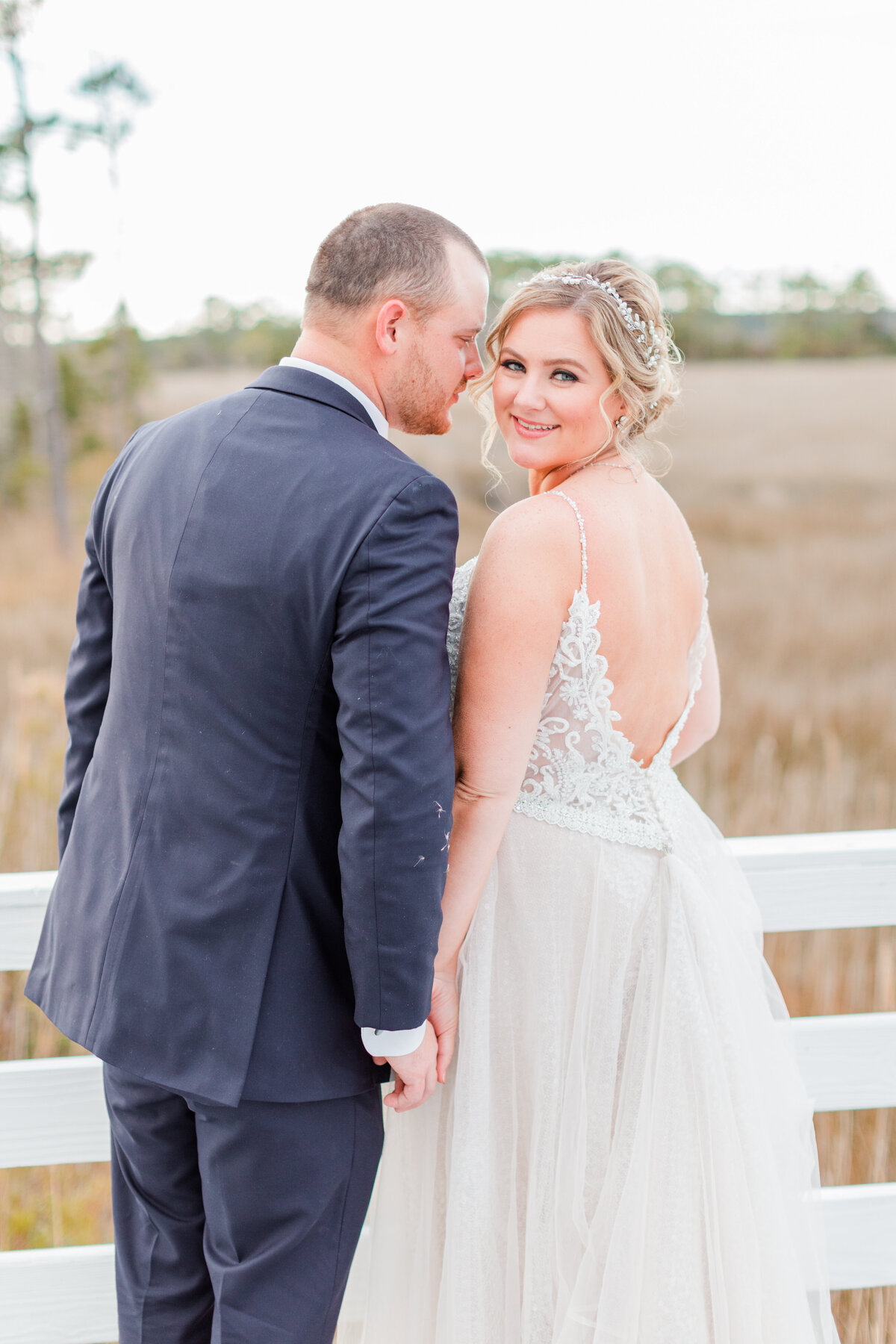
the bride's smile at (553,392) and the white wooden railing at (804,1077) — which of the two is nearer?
the bride's smile at (553,392)

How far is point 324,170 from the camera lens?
27.1 feet

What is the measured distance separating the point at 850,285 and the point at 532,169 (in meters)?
5.56

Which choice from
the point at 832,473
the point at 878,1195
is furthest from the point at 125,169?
the point at 878,1195

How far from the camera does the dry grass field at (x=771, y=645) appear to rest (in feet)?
→ 8.52

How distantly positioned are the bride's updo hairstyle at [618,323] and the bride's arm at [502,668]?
0.24 meters

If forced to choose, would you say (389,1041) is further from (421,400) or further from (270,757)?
(421,400)

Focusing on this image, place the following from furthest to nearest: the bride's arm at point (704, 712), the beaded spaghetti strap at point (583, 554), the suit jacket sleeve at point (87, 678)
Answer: the bride's arm at point (704, 712) → the suit jacket sleeve at point (87, 678) → the beaded spaghetti strap at point (583, 554)

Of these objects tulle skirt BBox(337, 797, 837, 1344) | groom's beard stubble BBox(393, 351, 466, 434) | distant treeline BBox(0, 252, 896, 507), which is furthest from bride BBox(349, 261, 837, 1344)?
distant treeline BBox(0, 252, 896, 507)

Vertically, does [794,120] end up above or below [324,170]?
above

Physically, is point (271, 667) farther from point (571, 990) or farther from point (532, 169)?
point (532, 169)

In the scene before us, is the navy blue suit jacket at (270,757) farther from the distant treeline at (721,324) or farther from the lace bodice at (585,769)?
the distant treeline at (721,324)

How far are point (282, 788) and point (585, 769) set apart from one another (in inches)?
19.3

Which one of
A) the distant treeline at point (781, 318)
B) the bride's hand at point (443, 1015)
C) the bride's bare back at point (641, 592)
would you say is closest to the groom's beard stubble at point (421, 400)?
the bride's bare back at point (641, 592)

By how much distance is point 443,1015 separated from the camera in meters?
1.43
